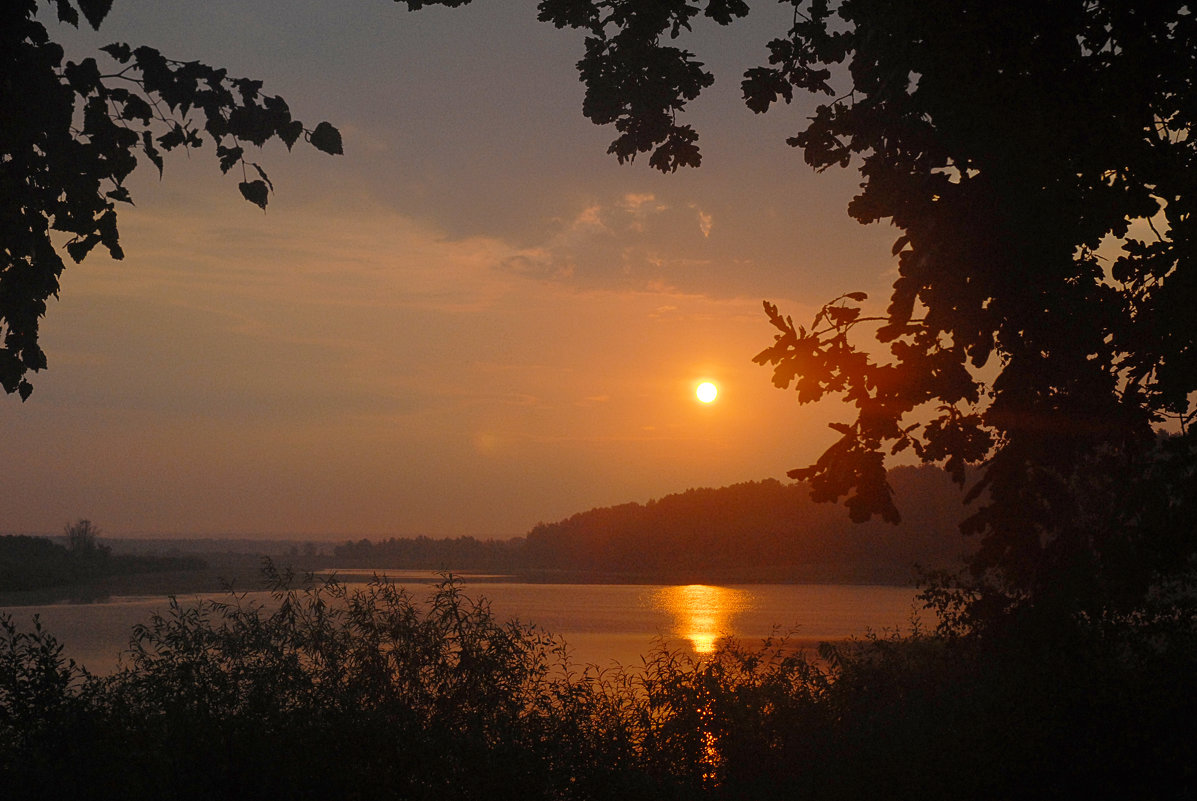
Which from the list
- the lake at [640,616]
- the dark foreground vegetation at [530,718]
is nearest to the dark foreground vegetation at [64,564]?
the lake at [640,616]

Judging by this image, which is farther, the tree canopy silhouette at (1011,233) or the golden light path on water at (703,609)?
the golden light path on water at (703,609)

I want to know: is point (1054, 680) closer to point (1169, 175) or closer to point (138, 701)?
point (1169, 175)

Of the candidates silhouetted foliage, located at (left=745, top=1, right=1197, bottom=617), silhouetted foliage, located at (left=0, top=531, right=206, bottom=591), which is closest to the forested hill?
silhouetted foliage, located at (left=0, top=531, right=206, bottom=591)

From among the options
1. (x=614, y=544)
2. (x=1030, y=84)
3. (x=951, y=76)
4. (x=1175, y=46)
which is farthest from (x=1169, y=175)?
(x=614, y=544)

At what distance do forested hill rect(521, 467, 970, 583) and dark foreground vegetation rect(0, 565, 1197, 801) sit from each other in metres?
69.7

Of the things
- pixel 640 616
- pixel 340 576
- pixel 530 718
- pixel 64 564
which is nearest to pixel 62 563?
pixel 64 564

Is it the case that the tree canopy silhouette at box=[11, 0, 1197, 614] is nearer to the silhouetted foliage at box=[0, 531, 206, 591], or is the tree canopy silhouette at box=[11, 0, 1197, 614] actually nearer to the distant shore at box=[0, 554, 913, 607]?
the distant shore at box=[0, 554, 913, 607]

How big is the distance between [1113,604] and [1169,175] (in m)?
5.62

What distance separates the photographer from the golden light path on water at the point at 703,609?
129 ft

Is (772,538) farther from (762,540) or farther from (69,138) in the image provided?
(69,138)

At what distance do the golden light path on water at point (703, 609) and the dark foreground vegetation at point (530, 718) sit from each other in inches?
499

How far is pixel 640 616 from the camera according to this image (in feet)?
174

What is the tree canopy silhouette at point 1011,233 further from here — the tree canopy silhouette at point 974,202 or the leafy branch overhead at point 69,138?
the leafy branch overhead at point 69,138

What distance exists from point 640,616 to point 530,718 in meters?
43.5
